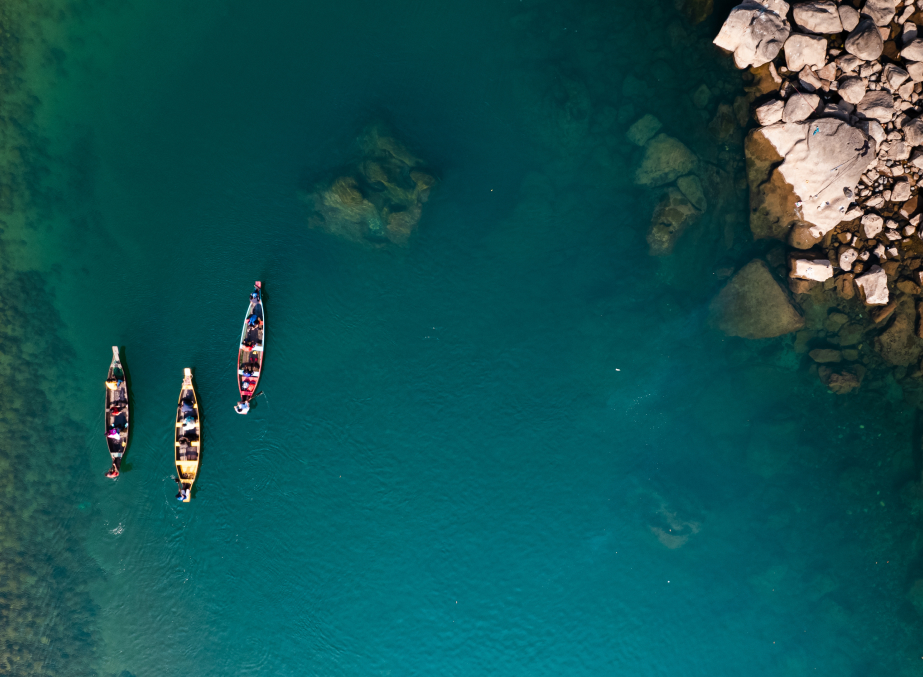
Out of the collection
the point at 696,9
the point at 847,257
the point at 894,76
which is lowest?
the point at 847,257

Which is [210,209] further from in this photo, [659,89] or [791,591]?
[791,591]

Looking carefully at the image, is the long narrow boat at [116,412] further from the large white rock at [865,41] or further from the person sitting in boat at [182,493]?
the large white rock at [865,41]

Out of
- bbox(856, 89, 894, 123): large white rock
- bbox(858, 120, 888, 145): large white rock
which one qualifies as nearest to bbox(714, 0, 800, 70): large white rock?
bbox(856, 89, 894, 123): large white rock

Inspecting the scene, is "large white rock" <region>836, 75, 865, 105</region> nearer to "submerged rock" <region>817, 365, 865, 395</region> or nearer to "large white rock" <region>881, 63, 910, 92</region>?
"large white rock" <region>881, 63, 910, 92</region>

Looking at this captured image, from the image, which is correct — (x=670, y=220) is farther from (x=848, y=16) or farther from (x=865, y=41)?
(x=848, y=16)

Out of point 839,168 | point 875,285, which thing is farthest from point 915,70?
point 875,285

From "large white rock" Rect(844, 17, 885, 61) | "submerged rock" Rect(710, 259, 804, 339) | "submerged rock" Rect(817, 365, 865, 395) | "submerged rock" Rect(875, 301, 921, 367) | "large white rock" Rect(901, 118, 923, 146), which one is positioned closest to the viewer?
"large white rock" Rect(844, 17, 885, 61)
